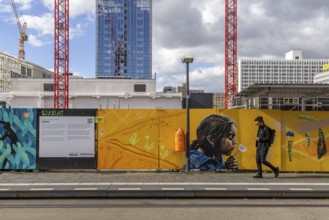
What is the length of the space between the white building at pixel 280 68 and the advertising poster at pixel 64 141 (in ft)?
319

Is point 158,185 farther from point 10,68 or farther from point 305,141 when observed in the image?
point 10,68

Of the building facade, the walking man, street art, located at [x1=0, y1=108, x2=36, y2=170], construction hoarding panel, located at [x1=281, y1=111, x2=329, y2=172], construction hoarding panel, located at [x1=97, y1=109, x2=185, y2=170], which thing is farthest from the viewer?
the building facade

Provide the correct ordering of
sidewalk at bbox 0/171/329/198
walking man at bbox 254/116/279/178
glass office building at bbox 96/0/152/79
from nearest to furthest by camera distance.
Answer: sidewalk at bbox 0/171/329/198 → walking man at bbox 254/116/279/178 → glass office building at bbox 96/0/152/79

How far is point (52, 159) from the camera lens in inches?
484

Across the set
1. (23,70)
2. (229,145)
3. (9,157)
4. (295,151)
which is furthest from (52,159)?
(23,70)

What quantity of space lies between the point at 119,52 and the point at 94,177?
145238 mm

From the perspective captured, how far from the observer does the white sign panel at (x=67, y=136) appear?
12273 mm

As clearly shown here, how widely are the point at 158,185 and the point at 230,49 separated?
72.5m

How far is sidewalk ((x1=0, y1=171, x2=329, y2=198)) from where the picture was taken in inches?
355

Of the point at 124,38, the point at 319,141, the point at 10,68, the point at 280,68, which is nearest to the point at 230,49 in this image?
the point at 280,68
